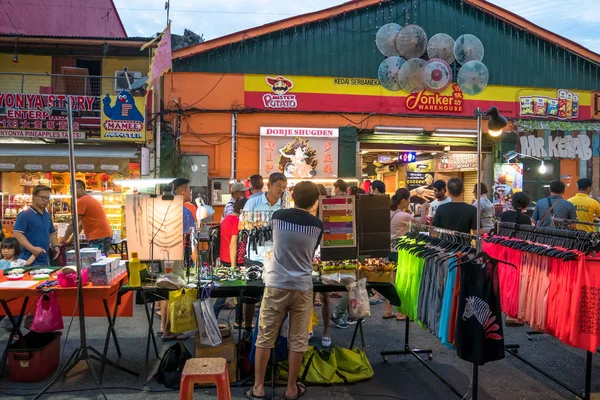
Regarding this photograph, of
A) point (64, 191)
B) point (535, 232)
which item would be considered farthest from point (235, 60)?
point (535, 232)

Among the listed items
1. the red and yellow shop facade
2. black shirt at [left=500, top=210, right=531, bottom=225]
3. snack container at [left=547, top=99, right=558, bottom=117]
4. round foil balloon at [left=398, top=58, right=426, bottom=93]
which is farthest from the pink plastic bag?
snack container at [left=547, top=99, right=558, bottom=117]

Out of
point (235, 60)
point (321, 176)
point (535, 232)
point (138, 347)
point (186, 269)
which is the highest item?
point (235, 60)

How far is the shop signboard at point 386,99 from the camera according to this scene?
13.2 meters

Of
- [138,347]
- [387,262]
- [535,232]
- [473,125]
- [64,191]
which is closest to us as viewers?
[535,232]

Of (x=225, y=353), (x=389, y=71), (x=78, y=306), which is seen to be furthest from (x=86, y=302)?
(x=389, y=71)

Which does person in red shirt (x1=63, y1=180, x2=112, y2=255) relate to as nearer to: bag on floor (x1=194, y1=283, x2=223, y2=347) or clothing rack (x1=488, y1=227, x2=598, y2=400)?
bag on floor (x1=194, y1=283, x2=223, y2=347)

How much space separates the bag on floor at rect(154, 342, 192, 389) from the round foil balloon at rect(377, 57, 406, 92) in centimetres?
1065

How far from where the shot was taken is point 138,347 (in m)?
5.70

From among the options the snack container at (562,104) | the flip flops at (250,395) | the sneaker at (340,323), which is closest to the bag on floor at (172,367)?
the flip flops at (250,395)

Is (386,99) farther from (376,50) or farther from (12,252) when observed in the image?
(12,252)

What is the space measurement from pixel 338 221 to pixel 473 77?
10388mm

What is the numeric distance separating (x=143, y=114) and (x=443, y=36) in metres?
8.68

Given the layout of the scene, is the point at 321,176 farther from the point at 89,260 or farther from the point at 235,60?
the point at 89,260

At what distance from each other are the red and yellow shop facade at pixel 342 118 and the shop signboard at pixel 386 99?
3 centimetres
